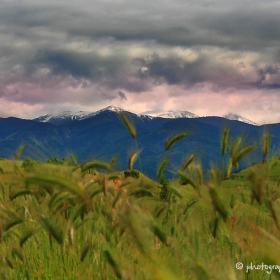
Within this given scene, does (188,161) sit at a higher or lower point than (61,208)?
higher

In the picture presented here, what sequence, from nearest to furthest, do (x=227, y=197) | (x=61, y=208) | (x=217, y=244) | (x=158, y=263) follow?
(x=158, y=263), (x=227, y=197), (x=61, y=208), (x=217, y=244)

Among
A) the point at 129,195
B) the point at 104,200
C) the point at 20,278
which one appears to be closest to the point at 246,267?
the point at 129,195

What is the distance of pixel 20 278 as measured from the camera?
3.44m

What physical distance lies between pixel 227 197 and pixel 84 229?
1.64 metres

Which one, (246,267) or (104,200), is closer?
(246,267)

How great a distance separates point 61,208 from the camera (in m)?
4.09

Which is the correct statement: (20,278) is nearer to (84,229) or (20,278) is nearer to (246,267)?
(84,229)

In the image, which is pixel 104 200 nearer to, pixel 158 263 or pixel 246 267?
pixel 246 267

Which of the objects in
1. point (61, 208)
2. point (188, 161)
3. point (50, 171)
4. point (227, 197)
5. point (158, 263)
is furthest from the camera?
point (188, 161)

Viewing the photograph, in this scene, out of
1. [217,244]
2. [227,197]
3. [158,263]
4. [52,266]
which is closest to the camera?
[158,263]

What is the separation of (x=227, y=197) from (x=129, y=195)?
1.21 m

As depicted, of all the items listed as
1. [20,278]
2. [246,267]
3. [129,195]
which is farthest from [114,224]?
[246,267]

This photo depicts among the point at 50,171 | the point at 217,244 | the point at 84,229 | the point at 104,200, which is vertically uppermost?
the point at 50,171

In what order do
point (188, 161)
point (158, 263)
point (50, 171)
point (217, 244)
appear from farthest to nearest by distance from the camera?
point (188, 161) → point (217, 244) → point (50, 171) → point (158, 263)
